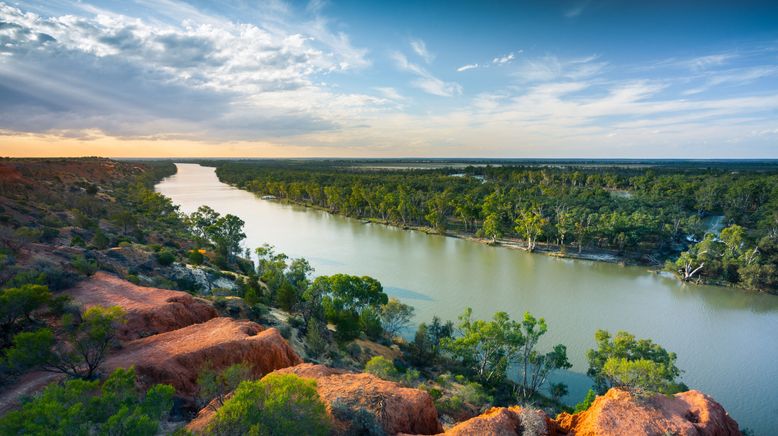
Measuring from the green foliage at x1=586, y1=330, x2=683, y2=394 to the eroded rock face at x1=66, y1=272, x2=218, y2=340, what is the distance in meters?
21.2

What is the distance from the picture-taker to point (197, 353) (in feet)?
51.4

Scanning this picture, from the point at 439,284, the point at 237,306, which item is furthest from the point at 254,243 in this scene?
the point at 237,306

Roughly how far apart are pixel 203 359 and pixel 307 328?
988cm

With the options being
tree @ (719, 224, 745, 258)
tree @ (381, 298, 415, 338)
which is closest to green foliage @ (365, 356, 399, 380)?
tree @ (381, 298, 415, 338)

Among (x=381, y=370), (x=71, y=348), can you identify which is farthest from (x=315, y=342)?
(x=71, y=348)

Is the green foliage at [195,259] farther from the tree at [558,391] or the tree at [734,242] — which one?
the tree at [734,242]

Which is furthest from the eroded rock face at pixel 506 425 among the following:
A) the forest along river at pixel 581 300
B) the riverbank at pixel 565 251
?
the riverbank at pixel 565 251

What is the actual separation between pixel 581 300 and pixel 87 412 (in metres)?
38.3

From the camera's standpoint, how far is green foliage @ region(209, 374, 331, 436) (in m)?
9.34

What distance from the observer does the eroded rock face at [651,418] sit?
11.3m

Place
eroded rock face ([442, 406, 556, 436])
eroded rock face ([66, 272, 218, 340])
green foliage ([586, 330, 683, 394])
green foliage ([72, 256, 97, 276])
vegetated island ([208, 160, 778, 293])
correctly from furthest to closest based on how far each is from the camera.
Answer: vegetated island ([208, 160, 778, 293]) → green foliage ([72, 256, 97, 276]) → eroded rock face ([66, 272, 218, 340]) → green foliage ([586, 330, 683, 394]) → eroded rock face ([442, 406, 556, 436])

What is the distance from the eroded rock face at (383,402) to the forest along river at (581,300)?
1449cm

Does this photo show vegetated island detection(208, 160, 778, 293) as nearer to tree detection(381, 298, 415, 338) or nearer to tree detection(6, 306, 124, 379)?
tree detection(381, 298, 415, 338)

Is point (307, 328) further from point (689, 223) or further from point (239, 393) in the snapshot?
point (689, 223)
